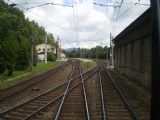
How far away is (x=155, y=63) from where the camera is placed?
3.46m

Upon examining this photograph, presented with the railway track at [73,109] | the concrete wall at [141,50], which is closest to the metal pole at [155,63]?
the railway track at [73,109]

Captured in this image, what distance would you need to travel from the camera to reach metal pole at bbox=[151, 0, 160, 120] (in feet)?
11.1

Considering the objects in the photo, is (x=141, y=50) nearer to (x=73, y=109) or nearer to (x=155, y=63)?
(x=73, y=109)

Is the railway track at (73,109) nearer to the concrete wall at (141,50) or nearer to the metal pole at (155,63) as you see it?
the concrete wall at (141,50)

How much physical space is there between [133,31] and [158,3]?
27.9m

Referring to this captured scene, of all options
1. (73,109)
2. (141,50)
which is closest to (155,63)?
(73,109)

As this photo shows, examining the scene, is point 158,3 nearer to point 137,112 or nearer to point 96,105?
point 137,112

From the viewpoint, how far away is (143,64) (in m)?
26.4

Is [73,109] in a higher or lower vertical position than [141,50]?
lower

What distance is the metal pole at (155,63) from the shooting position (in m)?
3.39

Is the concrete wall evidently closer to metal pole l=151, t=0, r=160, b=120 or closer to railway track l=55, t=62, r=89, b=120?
railway track l=55, t=62, r=89, b=120

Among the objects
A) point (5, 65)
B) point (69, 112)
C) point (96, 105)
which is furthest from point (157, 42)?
point (5, 65)

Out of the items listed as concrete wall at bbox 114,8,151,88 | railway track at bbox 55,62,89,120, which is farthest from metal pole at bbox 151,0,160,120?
concrete wall at bbox 114,8,151,88

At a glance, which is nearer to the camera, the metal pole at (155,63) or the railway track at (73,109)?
the metal pole at (155,63)
